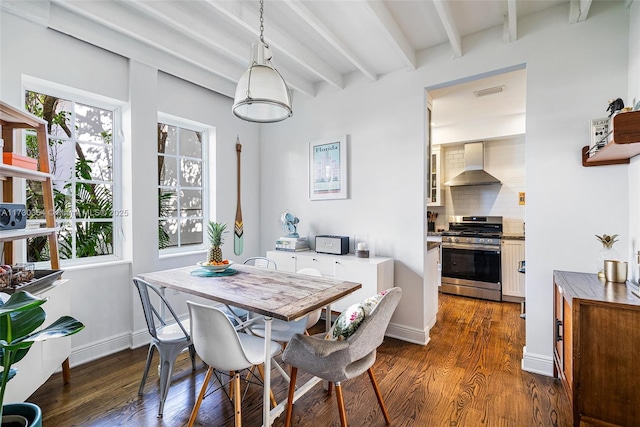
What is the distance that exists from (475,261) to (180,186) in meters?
4.07

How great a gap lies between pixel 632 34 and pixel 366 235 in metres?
2.46

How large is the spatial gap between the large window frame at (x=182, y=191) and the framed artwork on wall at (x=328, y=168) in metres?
1.24

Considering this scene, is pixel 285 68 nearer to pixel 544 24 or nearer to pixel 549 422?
pixel 544 24

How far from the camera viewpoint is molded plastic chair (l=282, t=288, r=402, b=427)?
148 centimetres

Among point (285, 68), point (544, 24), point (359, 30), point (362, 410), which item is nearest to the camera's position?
point (362, 410)

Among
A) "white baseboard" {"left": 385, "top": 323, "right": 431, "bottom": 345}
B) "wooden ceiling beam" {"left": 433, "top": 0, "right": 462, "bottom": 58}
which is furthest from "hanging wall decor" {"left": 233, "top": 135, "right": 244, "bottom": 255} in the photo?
"wooden ceiling beam" {"left": 433, "top": 0, "right": 462, "bottom": 58}

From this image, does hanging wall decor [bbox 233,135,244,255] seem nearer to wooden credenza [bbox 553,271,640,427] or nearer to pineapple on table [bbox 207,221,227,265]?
pineapple on table [bbox 207,221,227,265]

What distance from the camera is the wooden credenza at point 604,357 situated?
148 cm

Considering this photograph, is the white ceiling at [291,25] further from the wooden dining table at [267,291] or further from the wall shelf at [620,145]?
the wooden dining table at [267,291]

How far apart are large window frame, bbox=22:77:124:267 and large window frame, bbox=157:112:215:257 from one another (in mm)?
383

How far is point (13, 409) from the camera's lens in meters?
1.19

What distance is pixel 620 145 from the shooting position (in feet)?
5.40

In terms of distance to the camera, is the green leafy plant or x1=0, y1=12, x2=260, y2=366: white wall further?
x1=0, y1=12, x2=260, y2=366: white wall

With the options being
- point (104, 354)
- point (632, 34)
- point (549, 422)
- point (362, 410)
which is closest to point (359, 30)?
point (632, 34)
